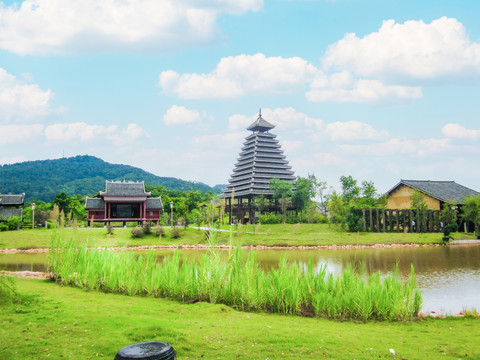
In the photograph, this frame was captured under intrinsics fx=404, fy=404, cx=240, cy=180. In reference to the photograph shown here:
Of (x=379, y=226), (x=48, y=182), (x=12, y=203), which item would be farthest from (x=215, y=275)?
(x=48, y=182)

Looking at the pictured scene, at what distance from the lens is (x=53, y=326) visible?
6.02m

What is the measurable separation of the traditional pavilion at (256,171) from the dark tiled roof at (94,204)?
14298 millimetres

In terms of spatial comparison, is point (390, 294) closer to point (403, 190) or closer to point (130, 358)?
point (130, 358)

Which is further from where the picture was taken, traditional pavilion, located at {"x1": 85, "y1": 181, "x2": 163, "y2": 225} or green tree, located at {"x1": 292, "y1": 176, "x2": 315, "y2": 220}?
green tree, located at {"x1": 292, "y1": 176, "x2": 315, "y2": 220}

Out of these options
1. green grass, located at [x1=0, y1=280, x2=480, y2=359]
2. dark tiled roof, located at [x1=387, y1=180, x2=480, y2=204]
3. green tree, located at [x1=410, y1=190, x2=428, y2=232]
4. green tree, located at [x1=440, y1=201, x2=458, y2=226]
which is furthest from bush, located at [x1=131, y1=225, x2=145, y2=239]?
dark tiled roof, located at [x1=387, y1=180, x2=480, y2=204]

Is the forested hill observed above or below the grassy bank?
above

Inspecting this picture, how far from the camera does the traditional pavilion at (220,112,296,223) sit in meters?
47.0

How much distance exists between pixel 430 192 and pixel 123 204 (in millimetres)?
30301

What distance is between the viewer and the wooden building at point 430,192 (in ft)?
122

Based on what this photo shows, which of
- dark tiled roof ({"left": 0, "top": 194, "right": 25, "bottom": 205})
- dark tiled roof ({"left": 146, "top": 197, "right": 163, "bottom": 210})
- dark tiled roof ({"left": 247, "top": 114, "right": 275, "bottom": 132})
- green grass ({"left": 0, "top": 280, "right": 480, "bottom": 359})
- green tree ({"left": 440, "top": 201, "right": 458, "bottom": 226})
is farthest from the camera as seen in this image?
dark tiled roof ({"left": 247, "top": 114, "right": 275, "bottom": 132})

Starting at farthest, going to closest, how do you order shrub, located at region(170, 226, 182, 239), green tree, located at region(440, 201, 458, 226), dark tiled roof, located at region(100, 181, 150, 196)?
dark tiled roof, located at region(100, 181, 150, 196) → green tree, located at region(440, 201, 458, 226) → shrub, located at region(170, 226, 182, 239)

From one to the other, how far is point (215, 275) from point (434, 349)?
4290 mm

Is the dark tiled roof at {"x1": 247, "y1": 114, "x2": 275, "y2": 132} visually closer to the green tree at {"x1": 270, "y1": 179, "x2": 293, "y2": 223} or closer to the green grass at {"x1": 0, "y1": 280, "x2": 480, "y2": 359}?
the green tree at {"x1": 270, "y1": 179, "x2": 293, "y2": 223}

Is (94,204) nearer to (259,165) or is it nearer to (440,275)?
(259,165)
